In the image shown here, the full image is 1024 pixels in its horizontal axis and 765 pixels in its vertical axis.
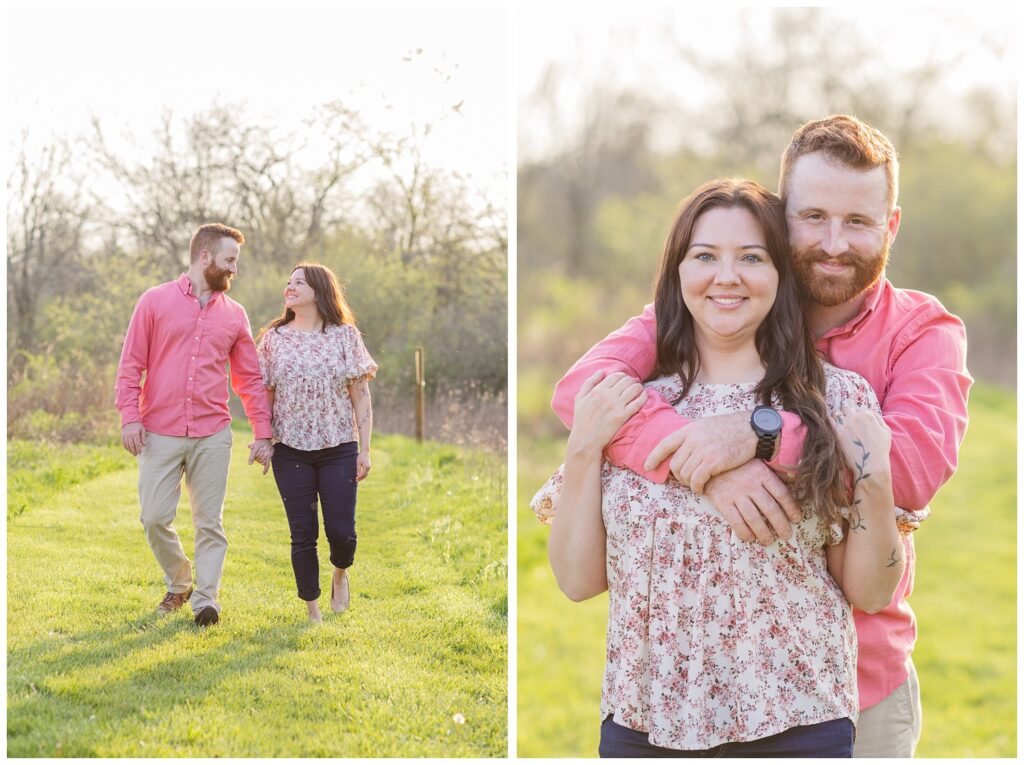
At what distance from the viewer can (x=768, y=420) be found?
217 centimetres

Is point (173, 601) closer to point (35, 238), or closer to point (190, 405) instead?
point (190, 405)

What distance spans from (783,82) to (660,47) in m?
2.10

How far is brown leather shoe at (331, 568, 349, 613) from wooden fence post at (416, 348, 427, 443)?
1.81 feet

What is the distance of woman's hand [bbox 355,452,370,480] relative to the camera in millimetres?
3576

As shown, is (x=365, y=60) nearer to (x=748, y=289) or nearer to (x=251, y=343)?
(x=251, y=343)

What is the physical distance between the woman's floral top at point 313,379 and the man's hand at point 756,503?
66.2 inches

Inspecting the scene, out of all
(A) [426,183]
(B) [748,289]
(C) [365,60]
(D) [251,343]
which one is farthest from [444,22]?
(B) [748,289]

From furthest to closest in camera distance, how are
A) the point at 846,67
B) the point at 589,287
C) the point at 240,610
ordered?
the point at 846,67
the point at 589,287
the point at 240,610

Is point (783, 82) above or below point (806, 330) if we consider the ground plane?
above

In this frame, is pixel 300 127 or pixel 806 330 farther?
pixel 300 127

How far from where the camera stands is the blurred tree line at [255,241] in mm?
3566

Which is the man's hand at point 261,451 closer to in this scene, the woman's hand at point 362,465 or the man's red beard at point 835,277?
the woman's hand at point 362,465

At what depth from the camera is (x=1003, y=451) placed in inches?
382

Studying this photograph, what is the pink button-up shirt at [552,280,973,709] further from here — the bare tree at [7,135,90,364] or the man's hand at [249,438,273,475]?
the bare tree at [7,135,90,364]
